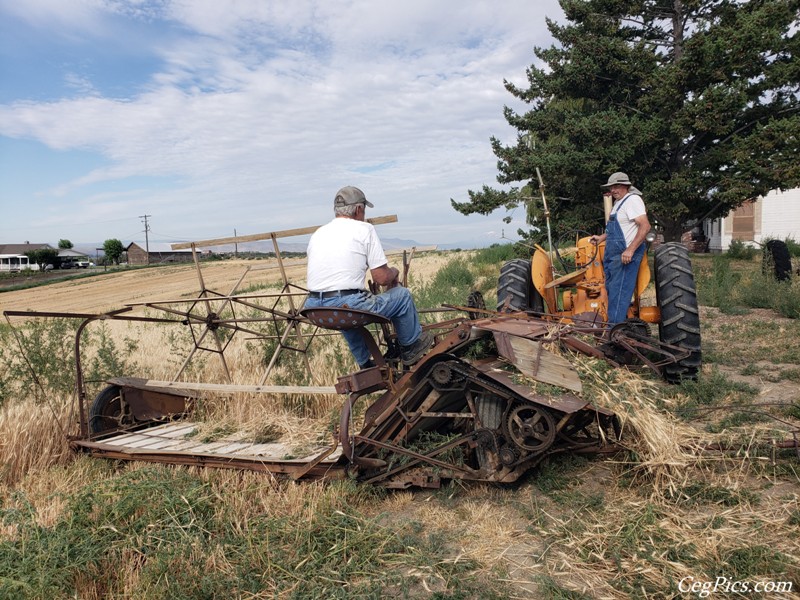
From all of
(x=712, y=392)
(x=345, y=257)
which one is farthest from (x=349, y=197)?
(x=712, y=392)

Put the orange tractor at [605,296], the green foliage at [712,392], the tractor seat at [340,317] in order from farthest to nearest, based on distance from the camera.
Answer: the orange tractor at [605,296] < the green foliage at [712,392] < the tractor seat at [340,317]

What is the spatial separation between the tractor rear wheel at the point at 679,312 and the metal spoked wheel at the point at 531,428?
227 cm

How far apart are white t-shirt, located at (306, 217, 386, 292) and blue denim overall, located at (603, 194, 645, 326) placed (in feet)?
8.04

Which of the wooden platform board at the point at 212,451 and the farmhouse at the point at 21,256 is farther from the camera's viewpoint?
the farmhouse at the point at 21,256

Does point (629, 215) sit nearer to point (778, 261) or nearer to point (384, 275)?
point (384, 275)

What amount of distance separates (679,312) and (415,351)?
2.60 metres

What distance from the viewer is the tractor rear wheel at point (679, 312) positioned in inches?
209

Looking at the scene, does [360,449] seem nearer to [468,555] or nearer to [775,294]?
[468,555]

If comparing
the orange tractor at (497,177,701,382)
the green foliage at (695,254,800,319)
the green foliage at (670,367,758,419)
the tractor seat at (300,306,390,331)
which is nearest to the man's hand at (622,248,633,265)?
the orange tractor at (497,177,701,382)

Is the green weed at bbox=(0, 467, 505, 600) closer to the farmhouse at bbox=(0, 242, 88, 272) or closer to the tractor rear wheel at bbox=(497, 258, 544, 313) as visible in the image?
the tractor rear wheel at bbox=(497, 258, 544, 313)

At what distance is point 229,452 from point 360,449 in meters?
1.08

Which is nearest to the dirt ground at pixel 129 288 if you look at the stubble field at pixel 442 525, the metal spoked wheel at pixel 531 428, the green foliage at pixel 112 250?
the stubble field at pixel 442 525
